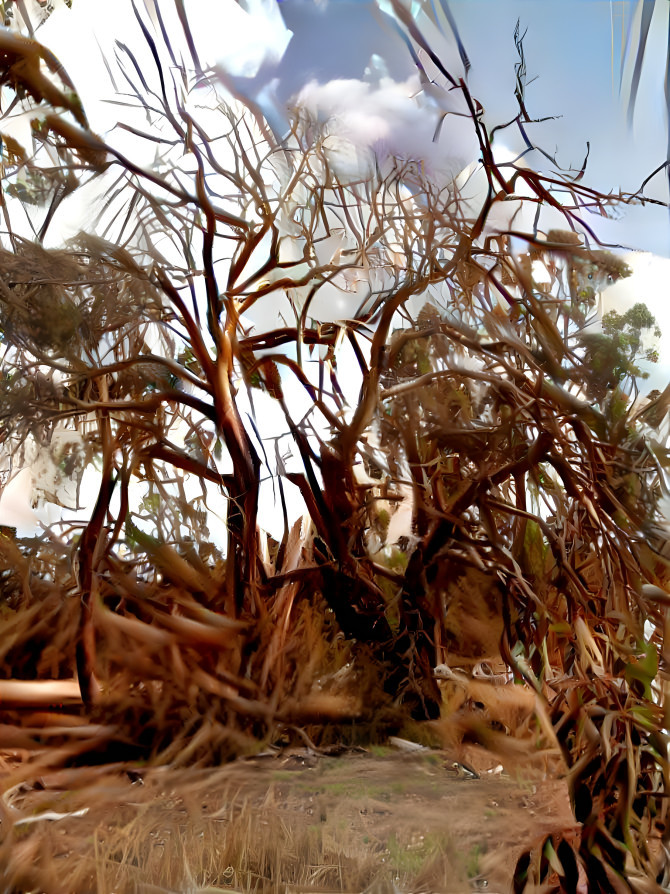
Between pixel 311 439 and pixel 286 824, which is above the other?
pixel 311 439

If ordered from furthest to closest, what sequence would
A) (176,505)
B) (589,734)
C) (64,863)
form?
(176,505)
(589,734)
(64,863)

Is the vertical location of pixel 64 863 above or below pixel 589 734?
below

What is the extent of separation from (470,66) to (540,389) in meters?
0.56

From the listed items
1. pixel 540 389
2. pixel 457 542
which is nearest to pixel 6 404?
pixel 457 542

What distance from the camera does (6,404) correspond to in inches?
43.1

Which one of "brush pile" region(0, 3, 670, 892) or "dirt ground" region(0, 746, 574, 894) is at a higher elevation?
"brush pile" region(0, 3, 670, 892)

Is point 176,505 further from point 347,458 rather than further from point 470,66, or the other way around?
point 470,66

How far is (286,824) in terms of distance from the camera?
36.6 inches

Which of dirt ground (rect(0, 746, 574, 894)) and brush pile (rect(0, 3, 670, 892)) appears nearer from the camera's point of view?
dirt ground (rect(0, 746, 574, 894))

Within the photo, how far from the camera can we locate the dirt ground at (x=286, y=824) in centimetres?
87

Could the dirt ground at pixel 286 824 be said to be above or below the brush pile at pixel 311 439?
below

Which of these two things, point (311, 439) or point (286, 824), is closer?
point (286, 824)

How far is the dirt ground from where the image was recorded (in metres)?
0.87

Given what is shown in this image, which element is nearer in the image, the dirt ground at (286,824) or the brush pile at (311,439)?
the dirt ground at (286,824)
